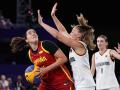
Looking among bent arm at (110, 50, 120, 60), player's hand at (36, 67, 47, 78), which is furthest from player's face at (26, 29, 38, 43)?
bent arm at (110, 50, 120, 60)

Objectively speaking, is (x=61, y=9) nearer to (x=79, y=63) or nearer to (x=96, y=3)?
(x=96, y=3)

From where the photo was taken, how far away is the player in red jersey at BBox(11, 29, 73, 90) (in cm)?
773

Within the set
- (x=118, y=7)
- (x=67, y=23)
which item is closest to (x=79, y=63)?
(x=67, y=23)

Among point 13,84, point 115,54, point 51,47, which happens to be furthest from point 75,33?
point 13,84

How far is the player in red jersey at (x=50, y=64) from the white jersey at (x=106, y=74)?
5.64 ft

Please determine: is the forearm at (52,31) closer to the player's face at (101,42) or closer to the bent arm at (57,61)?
the bent arm at (57,61)

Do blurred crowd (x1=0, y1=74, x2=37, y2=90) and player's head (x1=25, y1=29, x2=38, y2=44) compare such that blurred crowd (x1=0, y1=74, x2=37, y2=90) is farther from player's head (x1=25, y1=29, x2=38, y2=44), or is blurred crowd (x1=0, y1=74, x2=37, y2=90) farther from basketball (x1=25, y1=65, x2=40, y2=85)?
player's head (x1=25, y1=29, x2=38, y2=44)

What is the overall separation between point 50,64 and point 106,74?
1958mm

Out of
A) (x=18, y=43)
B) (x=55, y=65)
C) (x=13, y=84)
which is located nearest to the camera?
(x=55, y=65)

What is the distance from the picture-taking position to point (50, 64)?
7883 mm

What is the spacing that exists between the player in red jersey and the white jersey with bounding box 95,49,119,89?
1720 millimetres

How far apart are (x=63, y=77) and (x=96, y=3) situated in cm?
1421

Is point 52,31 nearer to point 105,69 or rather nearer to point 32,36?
point 32,36

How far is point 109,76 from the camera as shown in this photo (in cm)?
952
